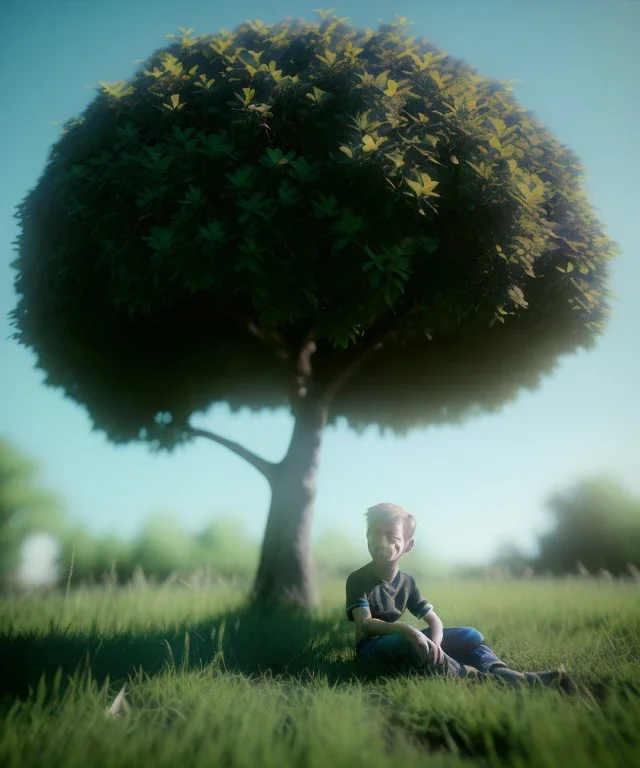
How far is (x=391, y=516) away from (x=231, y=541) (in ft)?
39.7

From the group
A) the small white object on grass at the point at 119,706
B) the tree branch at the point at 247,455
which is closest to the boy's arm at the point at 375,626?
the small white object on grass at the point at 119,706

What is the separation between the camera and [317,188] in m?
5.29

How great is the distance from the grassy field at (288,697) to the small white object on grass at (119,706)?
0.24ft

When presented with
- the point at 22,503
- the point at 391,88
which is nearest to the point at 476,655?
the point at 391,88

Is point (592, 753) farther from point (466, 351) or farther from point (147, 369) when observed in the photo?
point (147, 369)

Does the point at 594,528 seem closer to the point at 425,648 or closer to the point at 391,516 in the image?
the point at 391,516

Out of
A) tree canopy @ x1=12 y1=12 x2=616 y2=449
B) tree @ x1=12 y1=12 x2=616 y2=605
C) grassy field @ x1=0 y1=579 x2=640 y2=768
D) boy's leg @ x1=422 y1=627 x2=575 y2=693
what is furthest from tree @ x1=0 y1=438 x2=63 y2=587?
boy's leg @ x1=422 y1=627 x2=575 y2=693

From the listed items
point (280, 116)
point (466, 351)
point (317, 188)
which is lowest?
point (466, 351)

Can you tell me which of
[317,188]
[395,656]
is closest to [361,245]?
[317,188]

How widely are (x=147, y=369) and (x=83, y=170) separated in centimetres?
271

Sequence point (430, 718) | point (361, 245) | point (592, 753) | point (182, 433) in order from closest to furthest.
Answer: point (592, 753), point (430, 718), point (361, 245), point (182, 433)

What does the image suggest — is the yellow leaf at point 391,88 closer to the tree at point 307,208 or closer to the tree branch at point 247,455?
the tree at point 307,208

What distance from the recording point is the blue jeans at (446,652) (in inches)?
164

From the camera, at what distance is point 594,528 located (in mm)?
12094
